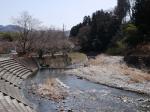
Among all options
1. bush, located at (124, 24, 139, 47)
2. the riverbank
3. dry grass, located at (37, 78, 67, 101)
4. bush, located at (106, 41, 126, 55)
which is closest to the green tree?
bush, located at (124, 24, 139, 47)

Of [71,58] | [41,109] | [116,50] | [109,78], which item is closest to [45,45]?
[71,58]

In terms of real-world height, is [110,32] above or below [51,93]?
above

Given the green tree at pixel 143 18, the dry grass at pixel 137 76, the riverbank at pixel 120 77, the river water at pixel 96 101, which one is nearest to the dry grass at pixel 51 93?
the river water at pixel 96 101

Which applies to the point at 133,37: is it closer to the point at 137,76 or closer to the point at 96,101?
the point at 137,76

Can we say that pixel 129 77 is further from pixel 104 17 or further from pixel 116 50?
pixel 104 17

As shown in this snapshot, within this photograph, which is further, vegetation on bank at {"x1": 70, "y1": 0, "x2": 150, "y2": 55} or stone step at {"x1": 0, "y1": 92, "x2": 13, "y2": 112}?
vegetation on bank at {"x1": 70, "y1": 0, "x2": 150, "y2": 55}

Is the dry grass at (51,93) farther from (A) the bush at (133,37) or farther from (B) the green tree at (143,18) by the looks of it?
(A) the bush at (133,37)

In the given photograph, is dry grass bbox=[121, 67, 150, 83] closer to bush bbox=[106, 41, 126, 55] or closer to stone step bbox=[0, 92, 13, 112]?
stone step bbox=[0, 92, 13, 112]

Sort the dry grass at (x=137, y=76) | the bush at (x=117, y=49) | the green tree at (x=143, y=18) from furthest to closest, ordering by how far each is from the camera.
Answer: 1. the bush at (x=117, y=49)
2. the green tree at (x=143, y=18)
3. the dry grass at (x=137, y=76)

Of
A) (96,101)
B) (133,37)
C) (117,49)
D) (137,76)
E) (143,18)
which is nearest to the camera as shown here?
(96,101)

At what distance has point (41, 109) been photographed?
16.2 meters

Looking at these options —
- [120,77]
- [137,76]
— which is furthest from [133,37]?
[137,76]

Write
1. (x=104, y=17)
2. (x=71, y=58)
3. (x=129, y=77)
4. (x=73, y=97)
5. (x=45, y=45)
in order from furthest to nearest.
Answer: (x=104, y=17), (x=71, y=58), (x=45, y=45), (x=129, y=77), (x=73, y=97)

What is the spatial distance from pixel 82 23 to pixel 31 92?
5780 cm
